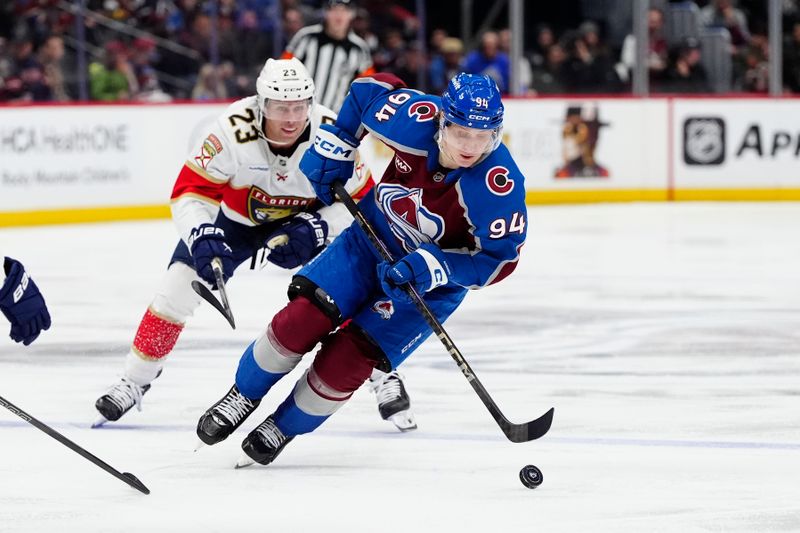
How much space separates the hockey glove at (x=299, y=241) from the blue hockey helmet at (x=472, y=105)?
0.83 metres

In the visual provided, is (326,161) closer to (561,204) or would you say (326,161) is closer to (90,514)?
(90,514)

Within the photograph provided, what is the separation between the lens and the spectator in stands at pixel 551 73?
36.2ft

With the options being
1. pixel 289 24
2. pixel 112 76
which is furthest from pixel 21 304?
pixel 289 24

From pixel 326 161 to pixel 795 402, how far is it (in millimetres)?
1685

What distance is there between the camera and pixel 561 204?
36.1ft

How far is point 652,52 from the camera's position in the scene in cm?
1110

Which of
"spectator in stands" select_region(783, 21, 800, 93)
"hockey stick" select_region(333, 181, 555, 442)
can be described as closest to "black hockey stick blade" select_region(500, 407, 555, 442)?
"hockey stick" select_region(333, 181, 555, 442)

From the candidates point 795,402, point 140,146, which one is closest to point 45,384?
point 795,402

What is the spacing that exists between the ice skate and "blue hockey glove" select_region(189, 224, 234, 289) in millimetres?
578

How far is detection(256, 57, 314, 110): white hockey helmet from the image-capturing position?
3.92m

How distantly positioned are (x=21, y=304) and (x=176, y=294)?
2.74ft

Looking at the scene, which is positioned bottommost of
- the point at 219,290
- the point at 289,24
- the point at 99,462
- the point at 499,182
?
the point at 99,462

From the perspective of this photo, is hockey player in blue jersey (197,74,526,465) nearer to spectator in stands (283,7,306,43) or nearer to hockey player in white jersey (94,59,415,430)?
hockey player in white jersey (94,59,415,430)

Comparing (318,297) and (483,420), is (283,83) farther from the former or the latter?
(483,420)
